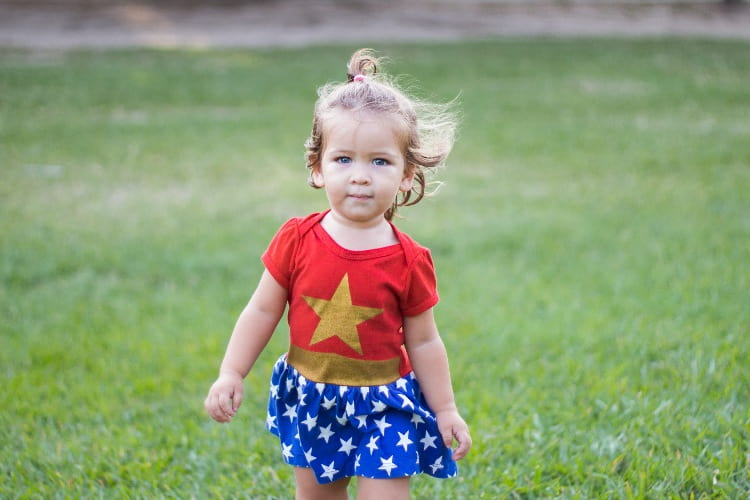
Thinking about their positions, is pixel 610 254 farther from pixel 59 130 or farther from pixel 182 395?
pixel 59 130

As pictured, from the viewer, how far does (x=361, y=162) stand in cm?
208

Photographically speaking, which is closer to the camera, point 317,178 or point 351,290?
point 351,290

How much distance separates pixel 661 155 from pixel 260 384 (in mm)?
5920

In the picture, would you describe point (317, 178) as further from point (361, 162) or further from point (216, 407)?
point (216, 407)

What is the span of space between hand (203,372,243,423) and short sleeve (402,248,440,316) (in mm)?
482

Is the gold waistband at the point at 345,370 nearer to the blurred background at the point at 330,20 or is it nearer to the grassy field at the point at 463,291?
the grassy field at the point at 463,291

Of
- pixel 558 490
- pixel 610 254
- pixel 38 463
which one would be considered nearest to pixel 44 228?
pixel 38 463

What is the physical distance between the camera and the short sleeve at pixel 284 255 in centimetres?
219

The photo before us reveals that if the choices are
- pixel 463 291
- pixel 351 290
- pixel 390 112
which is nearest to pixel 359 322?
pixel 351 290

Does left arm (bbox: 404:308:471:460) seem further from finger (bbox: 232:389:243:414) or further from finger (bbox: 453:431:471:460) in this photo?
finger (bbox: 232:389:243:414)

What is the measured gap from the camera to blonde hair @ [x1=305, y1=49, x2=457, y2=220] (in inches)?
82.7

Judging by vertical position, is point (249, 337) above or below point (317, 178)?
below

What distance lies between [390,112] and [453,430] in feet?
2.72

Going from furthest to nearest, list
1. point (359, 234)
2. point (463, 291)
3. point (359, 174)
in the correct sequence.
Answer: point (463, 291), point (359, 234), point (359, 174)
